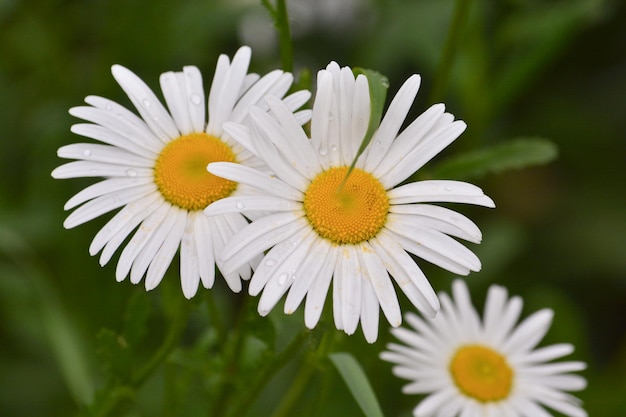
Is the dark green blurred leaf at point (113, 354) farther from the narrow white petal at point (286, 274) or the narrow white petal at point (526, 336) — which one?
the narrow white petal at point (526, 336)

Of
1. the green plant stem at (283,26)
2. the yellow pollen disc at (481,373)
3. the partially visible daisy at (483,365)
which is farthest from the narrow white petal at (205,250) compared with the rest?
the yellow pollen disc at (481,373)

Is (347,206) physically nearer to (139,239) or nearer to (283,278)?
(283,278)

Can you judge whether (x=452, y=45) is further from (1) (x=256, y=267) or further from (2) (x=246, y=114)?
(1) (x=256, y=267)

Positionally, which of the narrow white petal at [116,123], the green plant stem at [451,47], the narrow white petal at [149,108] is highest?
the green plant stem at [451,47]

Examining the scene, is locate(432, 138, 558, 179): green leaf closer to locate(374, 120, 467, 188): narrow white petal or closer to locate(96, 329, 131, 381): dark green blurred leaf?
locate(374, 120, 467, 188): narrow white petal

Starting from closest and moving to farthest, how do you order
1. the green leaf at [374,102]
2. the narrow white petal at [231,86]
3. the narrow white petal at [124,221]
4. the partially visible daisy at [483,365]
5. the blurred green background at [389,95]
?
the green leaf at [374,102], the narrow white petal at [124,221], the narrow white petal at [231,86], the partially visible daisy at [483,365], the blurred green background at [389,95]

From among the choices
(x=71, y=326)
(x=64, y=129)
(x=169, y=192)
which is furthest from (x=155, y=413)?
(x=169, y=192)

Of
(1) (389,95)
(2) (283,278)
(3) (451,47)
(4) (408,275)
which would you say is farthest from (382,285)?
(1) (389,95)

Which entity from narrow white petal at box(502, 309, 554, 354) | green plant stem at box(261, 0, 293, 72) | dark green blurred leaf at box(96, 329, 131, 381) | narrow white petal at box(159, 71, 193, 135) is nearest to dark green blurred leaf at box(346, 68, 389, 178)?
green plant stem at box(261, 0, 293, 72)
